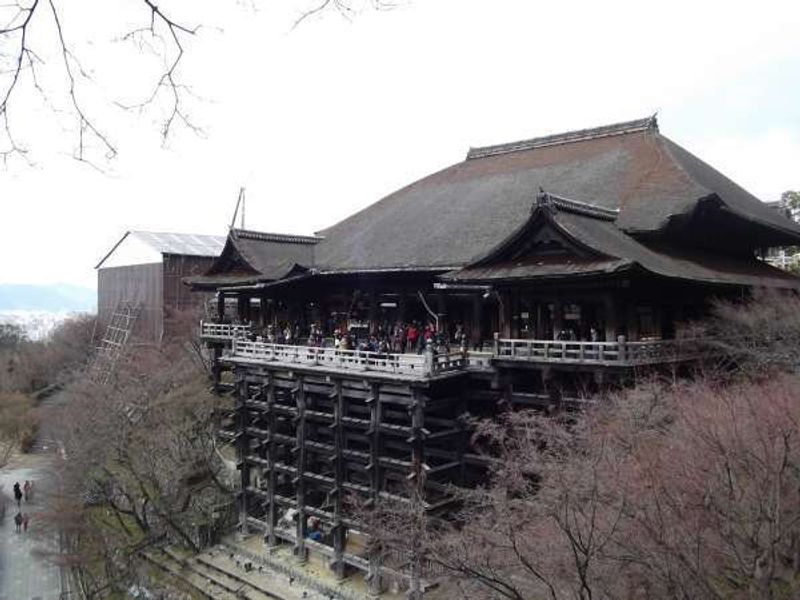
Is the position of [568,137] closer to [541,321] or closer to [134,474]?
[541,321]

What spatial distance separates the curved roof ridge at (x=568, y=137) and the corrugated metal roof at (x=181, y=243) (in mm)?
18358

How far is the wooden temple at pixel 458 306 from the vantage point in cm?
1747

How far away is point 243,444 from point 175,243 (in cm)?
2156

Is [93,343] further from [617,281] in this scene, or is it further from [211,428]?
[617,281]

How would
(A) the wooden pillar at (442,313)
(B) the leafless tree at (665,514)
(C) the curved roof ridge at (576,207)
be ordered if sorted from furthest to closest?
(A) the wooden pillar at (442,313), (C) the curved roof ridge at (576,207), (B) the leafless tree at (665,514)

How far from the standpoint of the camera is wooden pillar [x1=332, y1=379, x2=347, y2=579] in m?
20.9

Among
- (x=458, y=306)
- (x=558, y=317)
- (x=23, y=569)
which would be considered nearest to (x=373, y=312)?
(x=458, y=306)

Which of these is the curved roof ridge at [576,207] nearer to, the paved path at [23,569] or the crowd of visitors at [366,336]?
the crowd of visitors at [366,336]

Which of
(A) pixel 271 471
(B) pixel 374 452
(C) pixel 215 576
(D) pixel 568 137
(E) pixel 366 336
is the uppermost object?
(D) pixel 568 137

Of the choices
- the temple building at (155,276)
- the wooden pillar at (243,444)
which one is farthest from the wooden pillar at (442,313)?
the temple building at (155,276)

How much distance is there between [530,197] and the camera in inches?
923

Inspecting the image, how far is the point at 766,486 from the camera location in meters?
8.85

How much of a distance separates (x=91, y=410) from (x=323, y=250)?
38.0ft

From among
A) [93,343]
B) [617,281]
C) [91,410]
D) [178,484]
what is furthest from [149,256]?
[617,281]
